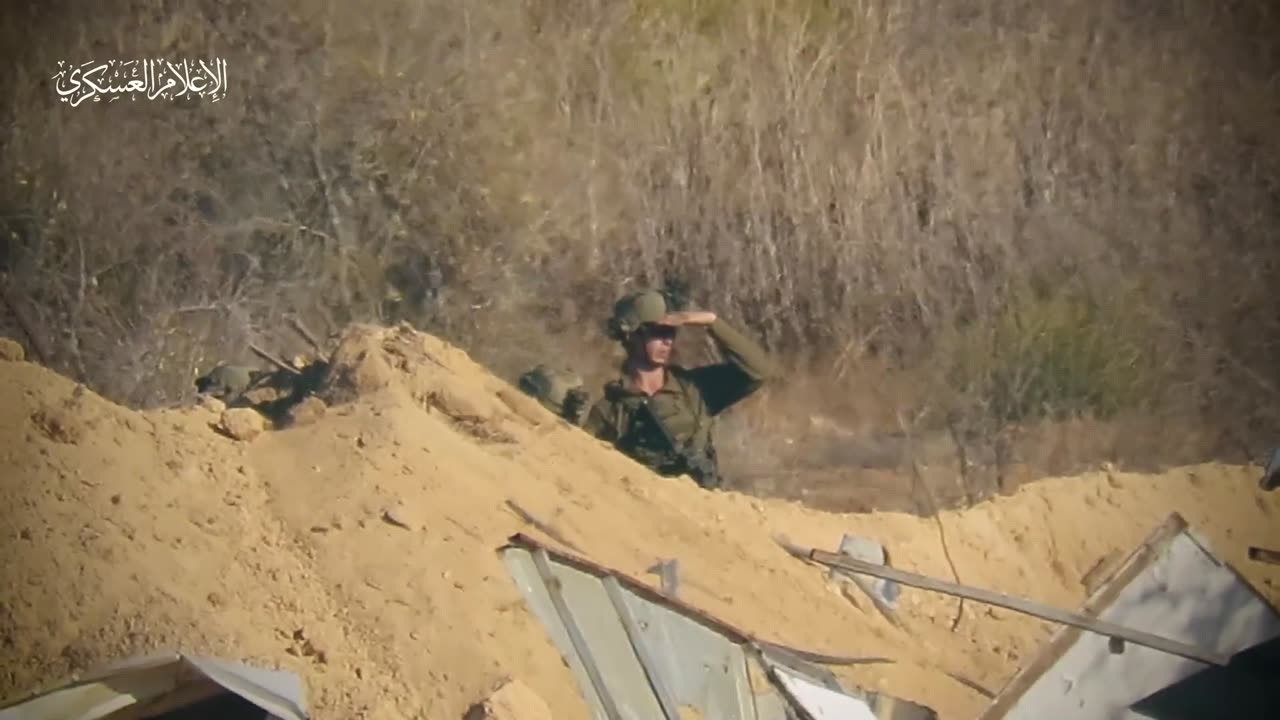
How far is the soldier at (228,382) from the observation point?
3.22 metres

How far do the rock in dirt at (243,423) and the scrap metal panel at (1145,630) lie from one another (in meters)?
1.36

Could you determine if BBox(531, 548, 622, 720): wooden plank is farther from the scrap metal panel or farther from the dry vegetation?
the scrap metal panel

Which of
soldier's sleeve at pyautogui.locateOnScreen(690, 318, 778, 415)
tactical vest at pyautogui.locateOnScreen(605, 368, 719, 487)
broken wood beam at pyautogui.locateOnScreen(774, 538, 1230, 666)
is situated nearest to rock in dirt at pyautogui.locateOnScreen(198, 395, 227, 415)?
tactical vest at pyautogui.locateOnScreen(605, 368, 719, 487)

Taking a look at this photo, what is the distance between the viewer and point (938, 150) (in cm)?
327

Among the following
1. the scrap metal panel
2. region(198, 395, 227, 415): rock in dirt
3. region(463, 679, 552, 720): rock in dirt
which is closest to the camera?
region(463, 679, 552, 720): rock in dirt

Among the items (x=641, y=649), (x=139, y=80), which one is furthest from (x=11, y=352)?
(x=641, y=649)

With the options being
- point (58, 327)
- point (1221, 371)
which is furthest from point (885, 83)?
point (58, 327)

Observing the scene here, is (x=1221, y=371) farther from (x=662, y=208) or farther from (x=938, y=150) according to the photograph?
(x=662, y=208)

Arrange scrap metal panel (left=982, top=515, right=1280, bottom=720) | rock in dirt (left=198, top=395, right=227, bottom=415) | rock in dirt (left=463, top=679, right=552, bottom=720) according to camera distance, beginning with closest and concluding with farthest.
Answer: rock in dirt (left=463, top=679, right=552, bottom=720)
scrap metal panel (left=982, top=515, right=1280, bottom=720)
rock in dirt (left=198, top=395, right=227, bottom=415)

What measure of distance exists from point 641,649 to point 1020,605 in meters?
0.66

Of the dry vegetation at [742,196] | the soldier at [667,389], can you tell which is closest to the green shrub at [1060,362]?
the dry vegetation at [742,196]

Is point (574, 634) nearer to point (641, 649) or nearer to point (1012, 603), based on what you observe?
point (641, 649)

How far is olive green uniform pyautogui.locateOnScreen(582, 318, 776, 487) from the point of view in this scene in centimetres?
324

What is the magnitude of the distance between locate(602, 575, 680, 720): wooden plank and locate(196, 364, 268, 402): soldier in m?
0.73
